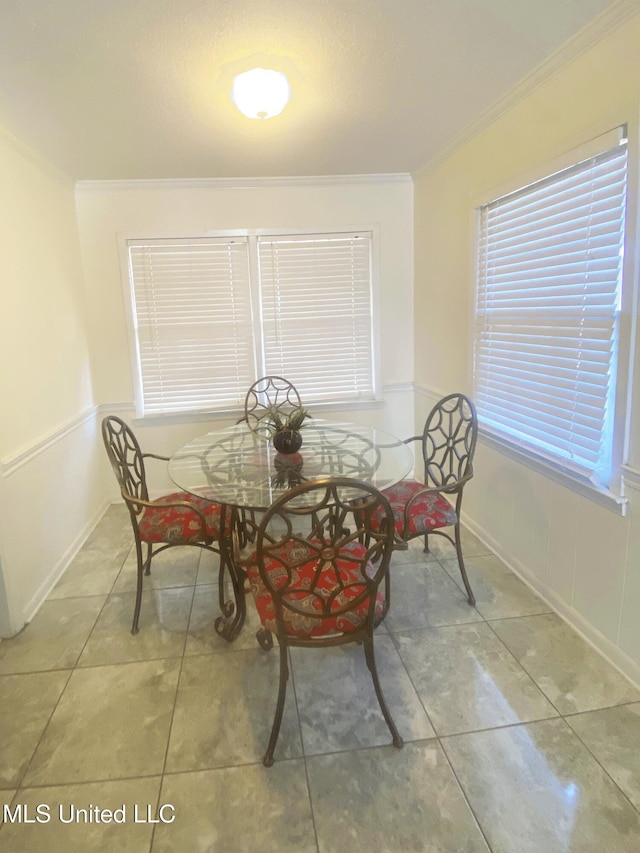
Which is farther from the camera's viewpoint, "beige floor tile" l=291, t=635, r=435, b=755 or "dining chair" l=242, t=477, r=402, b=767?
"beige floor tile" l=291, t=635, r=435, b=755

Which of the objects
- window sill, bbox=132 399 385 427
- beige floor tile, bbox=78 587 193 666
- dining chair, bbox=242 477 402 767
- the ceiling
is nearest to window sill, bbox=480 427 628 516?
dining chair, bbox=242 477 402 767

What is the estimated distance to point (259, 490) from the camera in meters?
1.97

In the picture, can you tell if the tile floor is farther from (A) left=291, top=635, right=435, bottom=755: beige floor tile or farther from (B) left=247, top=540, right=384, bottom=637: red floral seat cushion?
(B) left=247, top=540, right=384, bottom=637: red floral seat cushion

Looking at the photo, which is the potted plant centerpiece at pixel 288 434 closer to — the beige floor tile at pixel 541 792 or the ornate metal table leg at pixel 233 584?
the ornate metal table leg at pixel 233 584

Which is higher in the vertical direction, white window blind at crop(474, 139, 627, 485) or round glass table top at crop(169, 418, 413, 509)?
white window blind at crop(474, 139, 627, 485)

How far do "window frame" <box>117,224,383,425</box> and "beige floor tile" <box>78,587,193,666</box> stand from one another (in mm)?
1479

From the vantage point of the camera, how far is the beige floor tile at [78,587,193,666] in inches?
80.4

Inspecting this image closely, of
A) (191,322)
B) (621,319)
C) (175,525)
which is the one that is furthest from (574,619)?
(191,322)

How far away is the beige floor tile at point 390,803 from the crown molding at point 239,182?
132 inches

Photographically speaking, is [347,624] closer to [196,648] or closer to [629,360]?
[196,648]

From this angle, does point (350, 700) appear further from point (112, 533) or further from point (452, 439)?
point (112, 533)

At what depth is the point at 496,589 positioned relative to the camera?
2.42 m

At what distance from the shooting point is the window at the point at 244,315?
138 inches

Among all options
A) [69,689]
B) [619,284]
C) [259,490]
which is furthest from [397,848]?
[619,284]
